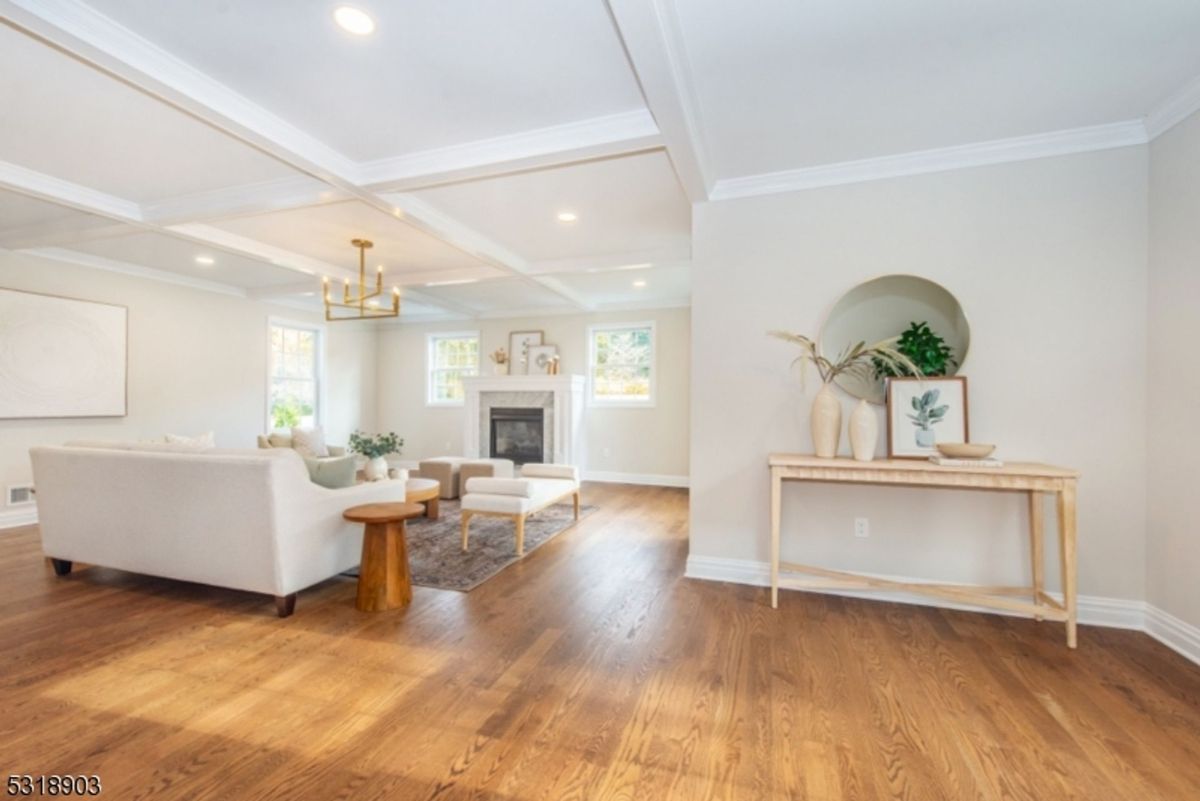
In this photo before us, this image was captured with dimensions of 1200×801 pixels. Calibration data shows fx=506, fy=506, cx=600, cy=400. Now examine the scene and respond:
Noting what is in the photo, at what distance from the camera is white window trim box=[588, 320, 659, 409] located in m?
7.09

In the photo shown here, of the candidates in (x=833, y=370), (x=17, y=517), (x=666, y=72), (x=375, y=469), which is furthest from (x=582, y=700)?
(x=17, y=517)

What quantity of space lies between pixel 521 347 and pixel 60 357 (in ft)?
16.2

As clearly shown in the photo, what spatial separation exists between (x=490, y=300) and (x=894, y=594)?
233 inches

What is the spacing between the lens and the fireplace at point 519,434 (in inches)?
290

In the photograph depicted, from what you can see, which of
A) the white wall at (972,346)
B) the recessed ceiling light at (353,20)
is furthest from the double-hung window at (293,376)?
the white wall at (972,346)

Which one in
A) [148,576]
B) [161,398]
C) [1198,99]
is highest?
[1198,99]

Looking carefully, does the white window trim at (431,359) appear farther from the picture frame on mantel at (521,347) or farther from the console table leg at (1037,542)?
the console table leg at (1037,542)

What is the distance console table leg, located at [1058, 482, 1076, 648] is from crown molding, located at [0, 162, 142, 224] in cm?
605

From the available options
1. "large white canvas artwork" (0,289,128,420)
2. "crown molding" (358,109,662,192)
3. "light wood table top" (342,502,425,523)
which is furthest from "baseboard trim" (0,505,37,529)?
"crown molding" (358,109,662,192)

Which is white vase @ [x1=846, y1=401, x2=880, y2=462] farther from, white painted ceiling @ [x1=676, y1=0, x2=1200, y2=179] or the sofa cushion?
the sofa cushion

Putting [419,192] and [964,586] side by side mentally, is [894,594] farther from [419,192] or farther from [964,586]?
[419,192]

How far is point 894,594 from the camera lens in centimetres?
294

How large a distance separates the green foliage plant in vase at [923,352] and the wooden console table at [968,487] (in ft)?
1.76

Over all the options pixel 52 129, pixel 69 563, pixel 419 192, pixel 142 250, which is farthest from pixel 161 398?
pixel 419 192
